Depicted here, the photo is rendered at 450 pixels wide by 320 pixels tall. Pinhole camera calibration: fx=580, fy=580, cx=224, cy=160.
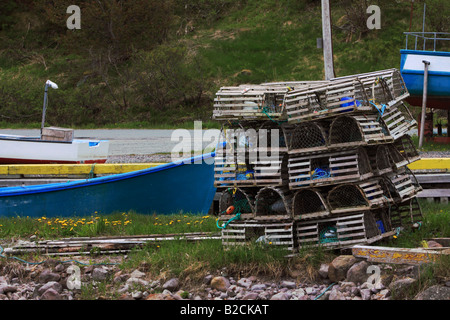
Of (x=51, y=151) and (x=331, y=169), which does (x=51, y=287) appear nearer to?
(x=331, y=169)

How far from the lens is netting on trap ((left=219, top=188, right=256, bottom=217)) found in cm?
745

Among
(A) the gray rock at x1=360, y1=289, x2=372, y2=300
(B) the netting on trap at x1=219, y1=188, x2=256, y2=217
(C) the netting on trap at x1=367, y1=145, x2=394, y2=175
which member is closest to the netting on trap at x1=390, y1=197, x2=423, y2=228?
(C) the netting on trap at x1=367, y1=145, x2=394, y2=175

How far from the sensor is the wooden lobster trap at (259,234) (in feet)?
22.7

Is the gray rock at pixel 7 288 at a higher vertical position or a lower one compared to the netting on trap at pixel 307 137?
lower

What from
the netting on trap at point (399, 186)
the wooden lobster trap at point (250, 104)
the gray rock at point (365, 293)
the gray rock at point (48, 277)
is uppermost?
the wooden lobster trap at point (250, 104)

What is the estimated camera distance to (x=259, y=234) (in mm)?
7336

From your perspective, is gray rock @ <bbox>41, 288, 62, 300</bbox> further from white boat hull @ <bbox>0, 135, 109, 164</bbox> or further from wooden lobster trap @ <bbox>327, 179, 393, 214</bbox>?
white boat hull @ <bbox>0, 135, 109, 164</bbox>

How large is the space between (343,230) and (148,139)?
15.1m

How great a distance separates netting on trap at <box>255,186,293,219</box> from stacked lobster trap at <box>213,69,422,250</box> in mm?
13

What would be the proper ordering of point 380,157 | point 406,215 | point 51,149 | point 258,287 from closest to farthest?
point 258,287, point 380,157, point 406,215, point 51,149

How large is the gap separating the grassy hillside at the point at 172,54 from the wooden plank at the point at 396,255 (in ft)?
63.5

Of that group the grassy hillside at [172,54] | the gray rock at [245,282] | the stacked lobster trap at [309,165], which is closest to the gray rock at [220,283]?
the gray rock at [245,282]

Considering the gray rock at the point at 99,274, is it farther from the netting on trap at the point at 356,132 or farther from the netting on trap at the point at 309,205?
the netting on trap at the point at 356,132

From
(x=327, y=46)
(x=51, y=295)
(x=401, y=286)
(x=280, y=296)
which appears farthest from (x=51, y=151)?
(x=401, y=286)
